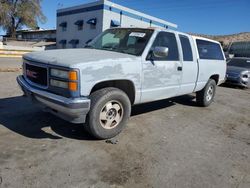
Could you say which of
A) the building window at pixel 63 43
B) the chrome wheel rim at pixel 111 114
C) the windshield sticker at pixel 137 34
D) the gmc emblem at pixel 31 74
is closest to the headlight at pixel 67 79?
the gmc emblem at pixel 31 74

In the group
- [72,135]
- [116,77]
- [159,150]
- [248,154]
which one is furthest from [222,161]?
[72,135]

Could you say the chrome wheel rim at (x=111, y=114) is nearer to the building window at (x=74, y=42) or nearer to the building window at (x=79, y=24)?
the building window at (x=79, y=24)

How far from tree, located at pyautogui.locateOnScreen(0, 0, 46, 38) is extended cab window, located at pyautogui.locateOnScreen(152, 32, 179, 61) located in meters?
42.7

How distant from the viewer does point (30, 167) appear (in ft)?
10.4

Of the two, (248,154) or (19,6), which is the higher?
(19,6)

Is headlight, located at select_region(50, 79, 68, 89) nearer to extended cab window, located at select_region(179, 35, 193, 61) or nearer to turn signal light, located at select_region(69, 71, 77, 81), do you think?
turn signal light, located at select_region(69, 71, 77, 81)

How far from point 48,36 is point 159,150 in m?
55.9

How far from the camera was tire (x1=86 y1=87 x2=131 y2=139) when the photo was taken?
12.8 ft

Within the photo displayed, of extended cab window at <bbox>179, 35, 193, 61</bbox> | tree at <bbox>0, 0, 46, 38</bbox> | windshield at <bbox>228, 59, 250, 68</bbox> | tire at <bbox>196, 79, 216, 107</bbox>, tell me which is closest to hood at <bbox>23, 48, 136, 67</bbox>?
extended cab window at <bbox>179, 35, 193, 61</bbox>

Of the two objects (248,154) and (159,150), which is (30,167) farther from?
(248,154)

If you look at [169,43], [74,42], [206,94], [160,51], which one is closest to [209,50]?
[206,94]

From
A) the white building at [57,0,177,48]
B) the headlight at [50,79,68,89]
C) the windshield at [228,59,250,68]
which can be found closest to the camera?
the headlight at [50,79,68,89]

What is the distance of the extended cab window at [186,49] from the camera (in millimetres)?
5732

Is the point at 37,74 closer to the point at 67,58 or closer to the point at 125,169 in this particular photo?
the point at 67,58
